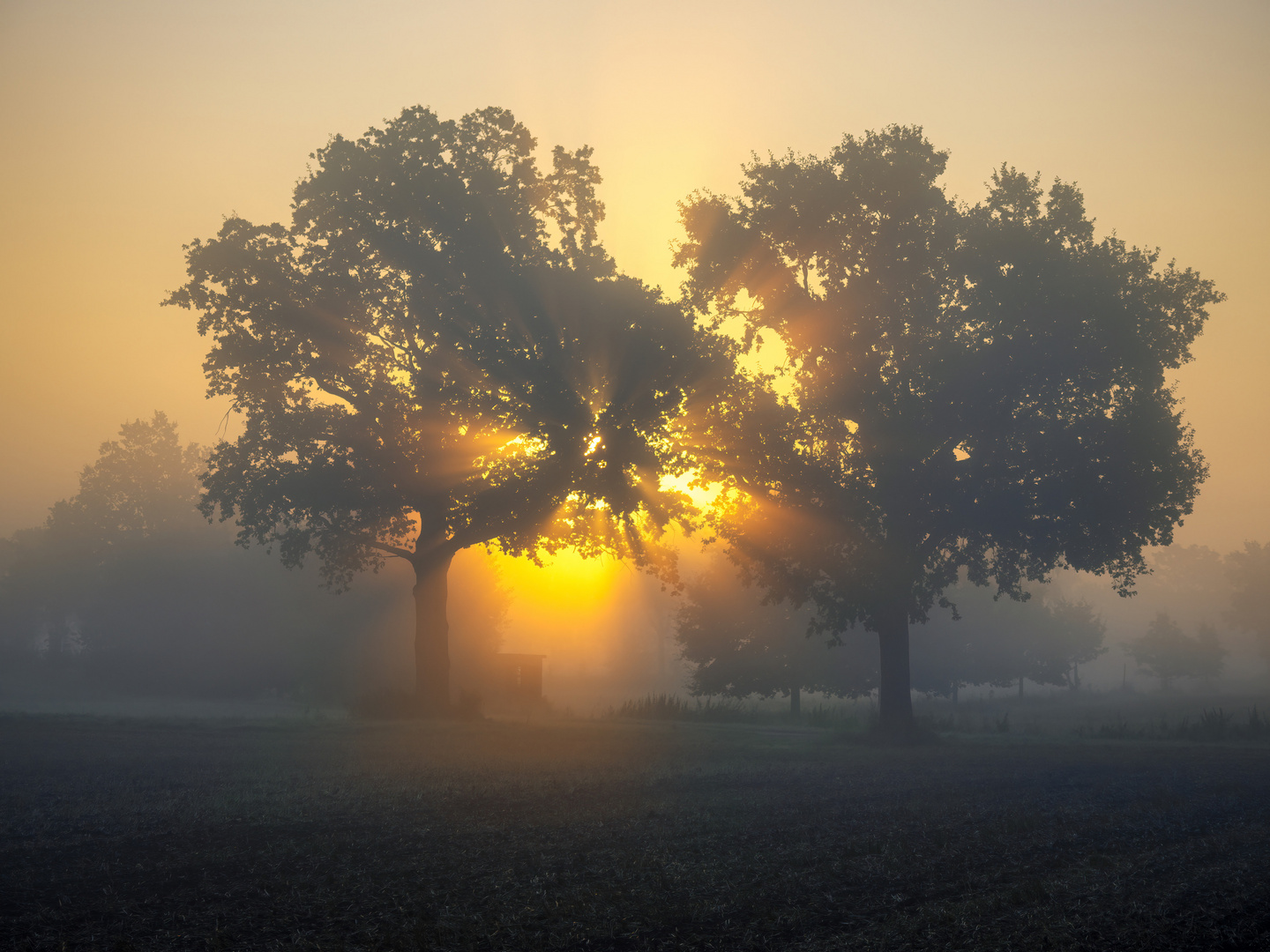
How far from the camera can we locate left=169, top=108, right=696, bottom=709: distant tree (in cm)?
2881

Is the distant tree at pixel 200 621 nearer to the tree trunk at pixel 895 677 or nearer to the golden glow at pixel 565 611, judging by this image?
the tree trunk at pixel 895 677

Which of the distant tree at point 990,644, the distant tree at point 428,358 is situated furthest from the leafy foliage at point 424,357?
the distant tree at point 990,644

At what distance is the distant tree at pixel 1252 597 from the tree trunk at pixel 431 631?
101125 mm

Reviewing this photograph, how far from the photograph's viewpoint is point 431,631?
3322 cm

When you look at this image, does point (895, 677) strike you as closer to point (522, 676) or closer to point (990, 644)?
point (522, 676)

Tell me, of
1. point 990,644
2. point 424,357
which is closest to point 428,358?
point 424,357

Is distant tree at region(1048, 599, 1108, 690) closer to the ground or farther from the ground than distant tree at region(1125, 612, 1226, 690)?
farther from the ground

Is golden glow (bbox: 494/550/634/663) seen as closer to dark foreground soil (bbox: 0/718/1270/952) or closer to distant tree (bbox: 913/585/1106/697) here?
distant tree (bbox: 913/585/1106/697)

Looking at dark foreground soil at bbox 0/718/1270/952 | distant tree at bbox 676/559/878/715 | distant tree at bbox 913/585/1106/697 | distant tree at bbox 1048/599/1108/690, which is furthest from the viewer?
distant tree at bbox 1048/599/1108/690

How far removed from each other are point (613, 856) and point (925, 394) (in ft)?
71.6

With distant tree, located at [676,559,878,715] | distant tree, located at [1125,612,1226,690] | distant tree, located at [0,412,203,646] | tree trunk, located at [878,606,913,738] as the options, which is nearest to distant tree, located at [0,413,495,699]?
distant tree, located at [0,412,203,646]

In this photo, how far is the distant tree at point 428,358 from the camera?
2881 centimetres

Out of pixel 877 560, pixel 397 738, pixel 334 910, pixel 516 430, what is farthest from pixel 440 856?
pixel 516 430

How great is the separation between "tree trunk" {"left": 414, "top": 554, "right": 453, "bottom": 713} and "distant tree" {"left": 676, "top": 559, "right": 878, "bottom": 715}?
72.6 ft
